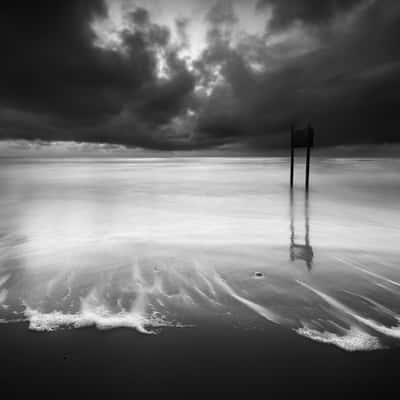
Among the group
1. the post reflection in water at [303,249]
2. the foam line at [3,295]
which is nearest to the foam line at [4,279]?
the foam line at [3,295]

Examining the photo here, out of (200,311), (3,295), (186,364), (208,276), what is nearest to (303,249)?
(208,276)

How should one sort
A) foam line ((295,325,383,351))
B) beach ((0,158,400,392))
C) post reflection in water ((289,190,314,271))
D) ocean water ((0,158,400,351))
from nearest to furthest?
1. beach ((0,158,400,392))
2. foam line ((295,325,383,351))
3. ocean water ((0,158,400,351))
4. post reflection in water ((289,190,314,271))

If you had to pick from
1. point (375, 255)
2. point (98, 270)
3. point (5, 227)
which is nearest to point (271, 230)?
point (375, 255)

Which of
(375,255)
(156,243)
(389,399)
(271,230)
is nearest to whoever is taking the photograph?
(389,399)

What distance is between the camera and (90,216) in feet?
35.7

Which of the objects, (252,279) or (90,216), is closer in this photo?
(252,279)

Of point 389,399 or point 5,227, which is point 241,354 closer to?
point 389,399

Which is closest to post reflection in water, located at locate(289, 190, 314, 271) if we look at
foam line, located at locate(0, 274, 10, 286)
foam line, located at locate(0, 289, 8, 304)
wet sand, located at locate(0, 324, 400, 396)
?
wet sand, located at locate(0, 324, 400, 396)

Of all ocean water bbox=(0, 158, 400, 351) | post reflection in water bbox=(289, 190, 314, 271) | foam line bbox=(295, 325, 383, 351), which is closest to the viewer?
foam line bbox=(295, 325, 383, 351)

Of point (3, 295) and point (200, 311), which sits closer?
point (200, 311)

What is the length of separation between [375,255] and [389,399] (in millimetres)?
4191

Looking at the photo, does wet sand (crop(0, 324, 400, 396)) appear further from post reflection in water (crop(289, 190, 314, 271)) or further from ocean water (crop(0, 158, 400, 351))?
post reflection in water (crop(289, 190, 314, 271))

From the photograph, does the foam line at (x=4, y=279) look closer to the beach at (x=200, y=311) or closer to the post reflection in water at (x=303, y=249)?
the beach at (x=200, y=311)

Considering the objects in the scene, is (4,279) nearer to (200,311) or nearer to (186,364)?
(200,311)
